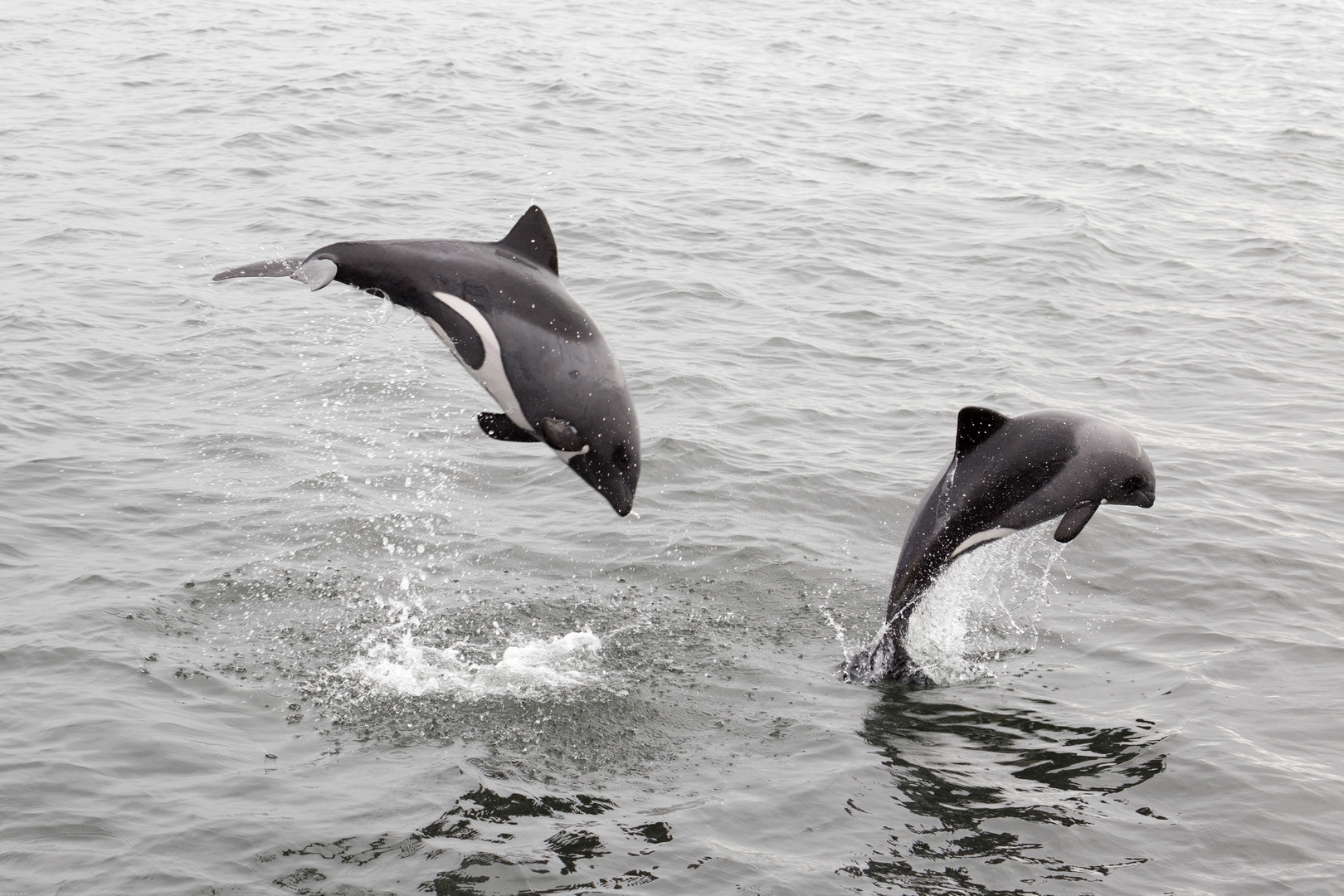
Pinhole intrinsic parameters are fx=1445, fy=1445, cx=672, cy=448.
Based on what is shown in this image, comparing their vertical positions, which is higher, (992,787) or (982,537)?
(982,537)

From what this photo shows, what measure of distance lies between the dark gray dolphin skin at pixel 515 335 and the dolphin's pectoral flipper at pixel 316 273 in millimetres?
94

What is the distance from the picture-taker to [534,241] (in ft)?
27.7

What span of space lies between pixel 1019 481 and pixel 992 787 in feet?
7.03

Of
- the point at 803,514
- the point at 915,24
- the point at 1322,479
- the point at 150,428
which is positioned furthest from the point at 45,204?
the point at 915,24

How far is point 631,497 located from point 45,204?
48.7 feet

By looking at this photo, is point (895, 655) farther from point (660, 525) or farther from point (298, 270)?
point (298, 270)

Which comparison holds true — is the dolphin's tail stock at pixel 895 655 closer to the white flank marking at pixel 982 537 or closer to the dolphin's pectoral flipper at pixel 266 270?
the white flank marking at pixel 982 537

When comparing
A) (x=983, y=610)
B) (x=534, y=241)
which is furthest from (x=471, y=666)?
(x=983, y=610)

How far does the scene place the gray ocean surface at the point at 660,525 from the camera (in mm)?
8719

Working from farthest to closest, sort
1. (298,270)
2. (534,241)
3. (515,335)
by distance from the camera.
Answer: (534,241), (515,335), (298,270)

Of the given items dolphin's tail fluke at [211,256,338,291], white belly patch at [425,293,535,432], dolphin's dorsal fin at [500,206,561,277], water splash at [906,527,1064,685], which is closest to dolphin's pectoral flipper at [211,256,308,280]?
dolphin's tail fluke at [211,256,338,291]

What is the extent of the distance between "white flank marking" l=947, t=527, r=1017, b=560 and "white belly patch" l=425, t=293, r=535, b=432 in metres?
3.59

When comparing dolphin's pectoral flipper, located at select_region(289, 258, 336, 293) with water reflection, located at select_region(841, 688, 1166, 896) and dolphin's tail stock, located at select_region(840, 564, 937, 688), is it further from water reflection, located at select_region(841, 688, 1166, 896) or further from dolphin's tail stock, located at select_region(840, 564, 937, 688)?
dolphin's tail stock, located at select_region(840, 564, 937, 688)

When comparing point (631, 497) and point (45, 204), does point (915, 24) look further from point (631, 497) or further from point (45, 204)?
point (631, 497)
